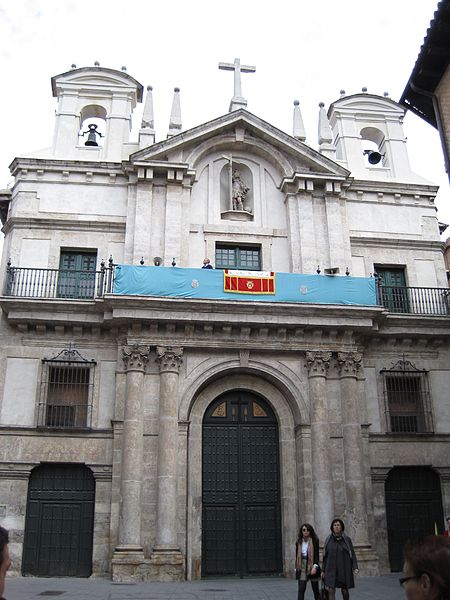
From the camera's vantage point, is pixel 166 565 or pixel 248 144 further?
pixel 248 144

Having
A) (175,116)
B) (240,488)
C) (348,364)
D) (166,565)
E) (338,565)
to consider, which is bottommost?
(166,565)

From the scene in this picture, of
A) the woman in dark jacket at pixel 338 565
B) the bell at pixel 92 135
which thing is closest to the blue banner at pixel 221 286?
the bell at pixel 92 135

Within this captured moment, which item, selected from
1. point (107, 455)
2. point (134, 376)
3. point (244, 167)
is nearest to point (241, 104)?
point (244, 167)

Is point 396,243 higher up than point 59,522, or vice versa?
point 396,243

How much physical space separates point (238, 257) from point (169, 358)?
16.1 feet

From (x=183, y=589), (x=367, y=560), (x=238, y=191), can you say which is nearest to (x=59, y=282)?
(x=238, y=191)

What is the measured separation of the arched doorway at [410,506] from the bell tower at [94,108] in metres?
14.7

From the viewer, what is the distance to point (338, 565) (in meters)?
11.3

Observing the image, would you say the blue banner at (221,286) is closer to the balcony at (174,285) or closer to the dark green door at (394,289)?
the balcony at (174,285)

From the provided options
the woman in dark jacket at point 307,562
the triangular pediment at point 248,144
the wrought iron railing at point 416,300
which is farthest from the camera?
the triangular pediment at point 248,144

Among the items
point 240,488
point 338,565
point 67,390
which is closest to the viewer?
point 338,565

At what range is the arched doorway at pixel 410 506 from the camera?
2028cm

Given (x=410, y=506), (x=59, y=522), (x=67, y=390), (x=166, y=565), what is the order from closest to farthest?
(x=166, y=565) < (x=59, y=522) < (x=67, y=390) < (x=410, y=506)

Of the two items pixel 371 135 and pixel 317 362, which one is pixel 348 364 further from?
pixel 371 135
